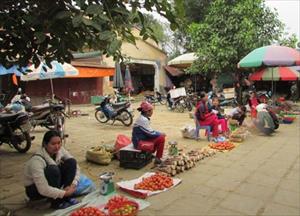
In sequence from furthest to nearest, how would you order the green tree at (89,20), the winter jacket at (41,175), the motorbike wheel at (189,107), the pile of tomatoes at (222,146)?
the motorbike wheel at (189,107)
the pile of tomatoes at (222,146)
the winter jacket at (41,175)
the green tree at (89,20)

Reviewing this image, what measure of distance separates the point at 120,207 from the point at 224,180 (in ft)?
6.70

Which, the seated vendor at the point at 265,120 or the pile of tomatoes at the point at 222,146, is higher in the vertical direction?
the seated vendor at the point at 265,120

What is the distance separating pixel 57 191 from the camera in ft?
12.1

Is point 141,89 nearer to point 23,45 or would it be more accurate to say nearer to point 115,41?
point 23,45

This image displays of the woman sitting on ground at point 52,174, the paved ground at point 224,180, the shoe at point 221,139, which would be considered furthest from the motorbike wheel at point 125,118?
the woman sitting on ground at point 52,174

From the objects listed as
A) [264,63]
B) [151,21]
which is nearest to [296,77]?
[264,63]

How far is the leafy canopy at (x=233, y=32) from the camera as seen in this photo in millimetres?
14320

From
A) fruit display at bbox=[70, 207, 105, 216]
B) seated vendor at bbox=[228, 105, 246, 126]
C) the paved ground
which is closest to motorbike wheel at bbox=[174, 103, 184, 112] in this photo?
→ seated vendor at bbox=[228, 105, 246, 126]

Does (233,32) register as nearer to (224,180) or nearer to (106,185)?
(224,180)

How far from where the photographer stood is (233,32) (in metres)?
14.6

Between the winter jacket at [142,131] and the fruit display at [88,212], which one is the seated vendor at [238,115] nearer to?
the winter jacket at [142,131]

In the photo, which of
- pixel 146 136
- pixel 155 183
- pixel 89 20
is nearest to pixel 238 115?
pixel 146 136

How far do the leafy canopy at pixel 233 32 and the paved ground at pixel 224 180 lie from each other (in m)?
6.73

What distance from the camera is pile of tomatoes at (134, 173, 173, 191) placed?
4555mm
